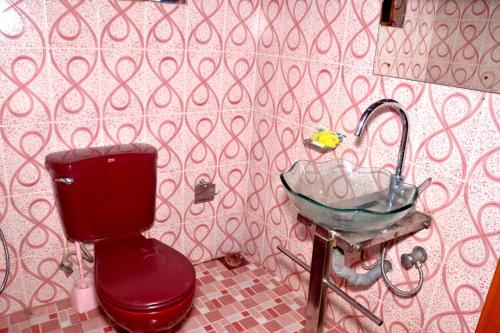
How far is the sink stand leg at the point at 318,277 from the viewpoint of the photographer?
1436 mm

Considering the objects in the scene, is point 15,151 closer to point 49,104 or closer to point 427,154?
point 49,104

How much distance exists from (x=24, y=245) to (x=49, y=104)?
0.64m

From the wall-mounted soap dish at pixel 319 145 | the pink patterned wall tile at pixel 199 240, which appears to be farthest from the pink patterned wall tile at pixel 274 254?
the wall-mounted soap dish at pixel 319 145

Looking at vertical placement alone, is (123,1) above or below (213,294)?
above

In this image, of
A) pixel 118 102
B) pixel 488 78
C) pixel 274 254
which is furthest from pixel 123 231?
pixel 488 78

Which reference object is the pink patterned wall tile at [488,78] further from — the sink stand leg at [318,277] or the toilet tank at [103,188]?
the toilet tank at [103,188]

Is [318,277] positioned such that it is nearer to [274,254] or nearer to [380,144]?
[380,144]

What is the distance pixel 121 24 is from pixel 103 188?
70 centimetres

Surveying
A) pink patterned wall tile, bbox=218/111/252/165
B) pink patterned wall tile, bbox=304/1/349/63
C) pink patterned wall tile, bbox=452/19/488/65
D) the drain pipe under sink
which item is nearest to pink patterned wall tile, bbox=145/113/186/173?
pink patterned wall tile, bbox=218/111/252/165

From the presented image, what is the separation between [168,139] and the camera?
6.86 ft

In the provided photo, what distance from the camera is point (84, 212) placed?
1.78 m

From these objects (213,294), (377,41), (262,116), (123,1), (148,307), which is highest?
(123,1)

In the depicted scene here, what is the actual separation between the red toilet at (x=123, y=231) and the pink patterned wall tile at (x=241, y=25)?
0.67 m

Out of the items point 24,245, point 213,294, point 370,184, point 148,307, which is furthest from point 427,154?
point 24,245
